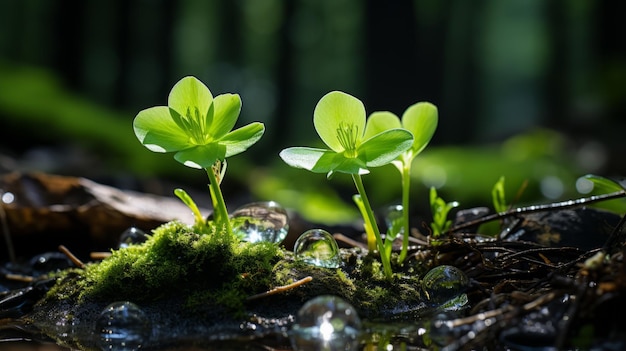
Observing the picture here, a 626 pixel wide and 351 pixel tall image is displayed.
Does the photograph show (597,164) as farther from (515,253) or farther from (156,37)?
(156,37)

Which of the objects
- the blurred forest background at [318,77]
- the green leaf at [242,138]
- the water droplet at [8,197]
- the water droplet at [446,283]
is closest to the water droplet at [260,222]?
the green leaf at [242,138]

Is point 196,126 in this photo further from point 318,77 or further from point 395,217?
point 318,77

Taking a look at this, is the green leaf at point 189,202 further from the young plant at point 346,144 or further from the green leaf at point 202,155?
the young plant at point 346,144

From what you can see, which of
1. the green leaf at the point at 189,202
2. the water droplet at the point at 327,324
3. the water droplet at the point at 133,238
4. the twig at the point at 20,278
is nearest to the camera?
the water droplet at the point at 327,324

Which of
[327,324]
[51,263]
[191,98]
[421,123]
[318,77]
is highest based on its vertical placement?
[318,77]

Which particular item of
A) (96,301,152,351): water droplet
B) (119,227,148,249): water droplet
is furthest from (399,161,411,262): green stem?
(119,227,148,249): water droplet

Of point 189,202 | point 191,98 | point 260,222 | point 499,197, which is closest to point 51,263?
point 189,202
